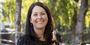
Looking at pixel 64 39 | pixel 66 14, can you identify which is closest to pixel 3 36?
pixel 64 39

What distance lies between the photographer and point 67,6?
10258 millimetres

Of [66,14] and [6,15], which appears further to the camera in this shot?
[6,15]

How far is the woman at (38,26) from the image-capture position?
2.02 m

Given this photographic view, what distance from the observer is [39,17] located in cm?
203

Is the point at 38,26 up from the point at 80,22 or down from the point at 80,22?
up

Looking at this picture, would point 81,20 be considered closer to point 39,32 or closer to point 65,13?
point 65,13

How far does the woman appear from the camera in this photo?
2017 millimetres

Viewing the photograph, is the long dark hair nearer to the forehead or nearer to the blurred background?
the forehead

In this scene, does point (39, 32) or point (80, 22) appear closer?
point (39, 32)

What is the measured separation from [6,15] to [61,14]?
2.17 meters

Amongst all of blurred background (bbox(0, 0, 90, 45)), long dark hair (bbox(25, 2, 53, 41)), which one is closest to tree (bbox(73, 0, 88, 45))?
blurred background (bbox(0, 0, 90, 45))

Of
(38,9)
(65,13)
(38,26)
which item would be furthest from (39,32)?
(65,13)

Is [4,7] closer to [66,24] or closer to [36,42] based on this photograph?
[66,24]

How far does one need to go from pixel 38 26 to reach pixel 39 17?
6 centimetres
